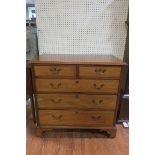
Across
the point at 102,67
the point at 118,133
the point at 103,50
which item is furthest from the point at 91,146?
the point at 103,50

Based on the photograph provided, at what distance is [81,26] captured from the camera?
73.5 inches

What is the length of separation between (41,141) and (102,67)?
93 cm

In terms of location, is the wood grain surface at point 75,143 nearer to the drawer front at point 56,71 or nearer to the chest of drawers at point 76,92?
the chest of drawers at point 76,92

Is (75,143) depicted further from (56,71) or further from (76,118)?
(56,71)

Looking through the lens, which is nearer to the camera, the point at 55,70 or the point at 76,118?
the point at 55,70

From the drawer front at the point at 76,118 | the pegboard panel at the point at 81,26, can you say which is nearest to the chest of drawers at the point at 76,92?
the drawer front at the point at 76,118

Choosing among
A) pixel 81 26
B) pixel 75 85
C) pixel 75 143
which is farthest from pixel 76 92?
pixel 81 26

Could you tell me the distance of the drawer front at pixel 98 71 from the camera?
1.63m

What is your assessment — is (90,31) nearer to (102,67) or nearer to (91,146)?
(102,67)

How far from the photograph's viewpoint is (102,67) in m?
1.63

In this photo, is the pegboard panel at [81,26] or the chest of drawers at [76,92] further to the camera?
the pegboard panel at [81,26]

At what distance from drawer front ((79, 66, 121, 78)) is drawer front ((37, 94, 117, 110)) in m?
0.20

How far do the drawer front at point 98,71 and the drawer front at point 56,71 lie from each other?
79 millimetres

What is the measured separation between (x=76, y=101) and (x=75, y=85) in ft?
0.53
